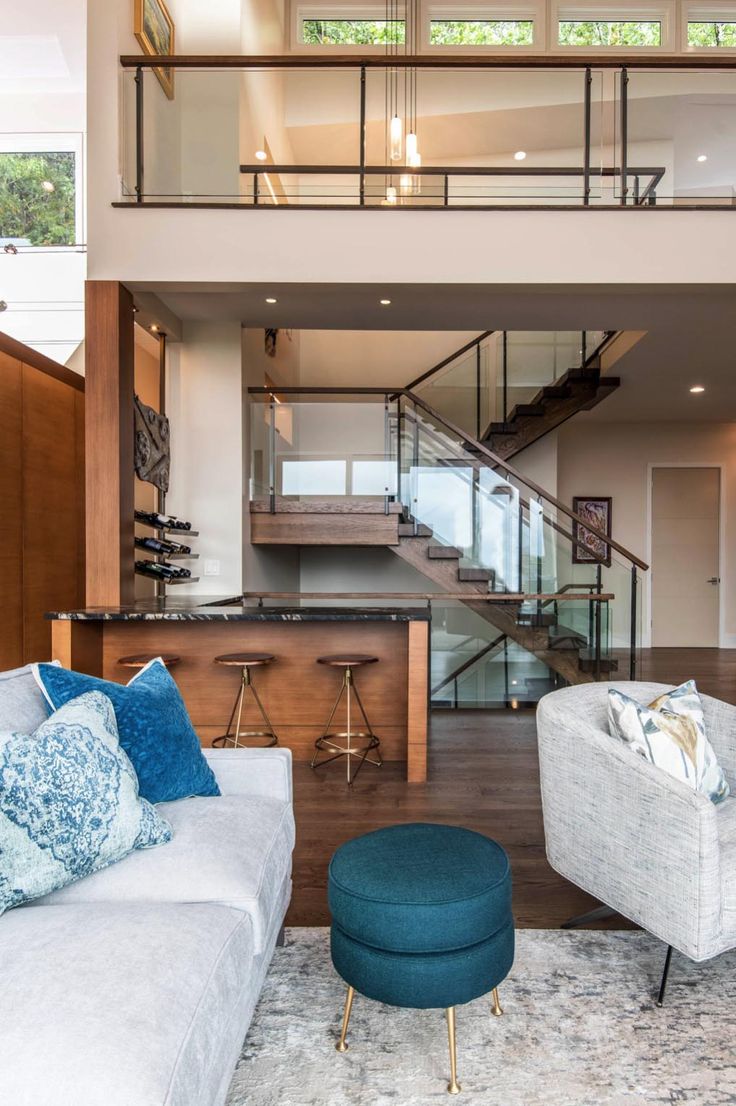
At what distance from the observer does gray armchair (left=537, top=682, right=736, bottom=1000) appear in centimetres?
171

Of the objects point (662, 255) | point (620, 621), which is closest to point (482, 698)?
point (620, 621)

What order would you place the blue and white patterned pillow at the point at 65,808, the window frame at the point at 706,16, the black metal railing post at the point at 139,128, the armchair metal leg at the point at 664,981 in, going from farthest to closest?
1. the window frame at the point at 706,16
2. the black metal railing post at the point at 139,128
3. the armchair metal leg at the point at 664,981
4. the blue and white patterned pillow at the point at 65,808

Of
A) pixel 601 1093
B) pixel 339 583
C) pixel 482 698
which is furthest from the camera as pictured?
pixel 339 583

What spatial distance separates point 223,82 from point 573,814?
5206 millimetres

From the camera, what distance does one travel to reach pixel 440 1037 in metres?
1.70

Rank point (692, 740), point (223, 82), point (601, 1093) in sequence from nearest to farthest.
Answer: point (601, 1093), point (692, 740), point (223, 82)

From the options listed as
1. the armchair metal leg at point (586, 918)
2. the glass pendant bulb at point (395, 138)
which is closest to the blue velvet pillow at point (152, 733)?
the armchair metal leg at point (586, 918)

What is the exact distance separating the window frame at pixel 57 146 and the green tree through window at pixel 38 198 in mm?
43

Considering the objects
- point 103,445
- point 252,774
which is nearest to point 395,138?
point 103,445

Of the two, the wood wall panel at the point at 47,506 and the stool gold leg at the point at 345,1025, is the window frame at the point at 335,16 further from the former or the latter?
the stool gold leg at the point at 345,1025

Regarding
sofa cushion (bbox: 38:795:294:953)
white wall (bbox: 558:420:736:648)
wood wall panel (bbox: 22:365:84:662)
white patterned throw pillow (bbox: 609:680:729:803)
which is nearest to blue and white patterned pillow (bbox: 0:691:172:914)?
sofa cushion (bbox: 38:795:294:953)

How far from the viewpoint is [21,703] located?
1.76 m

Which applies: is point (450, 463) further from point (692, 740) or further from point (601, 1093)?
point (601, 1093)

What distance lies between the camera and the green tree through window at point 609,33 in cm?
790
